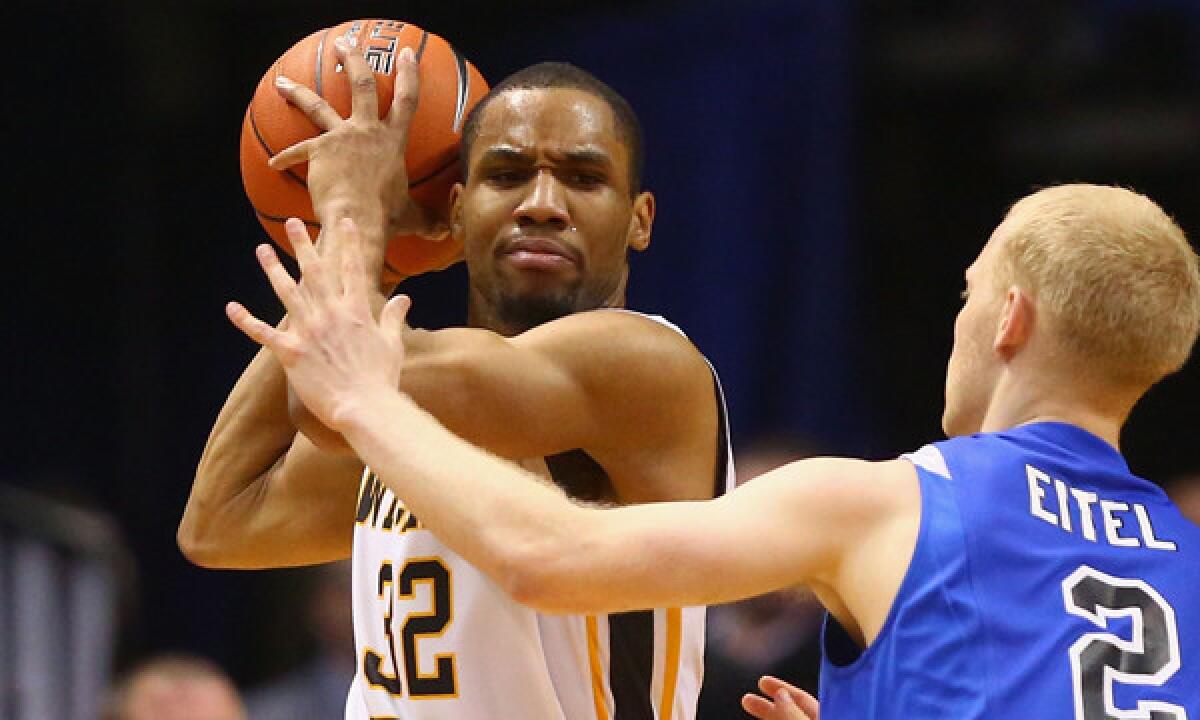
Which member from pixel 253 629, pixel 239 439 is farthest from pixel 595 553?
pixel 253 629

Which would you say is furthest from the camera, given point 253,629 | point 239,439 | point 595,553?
point 253,629

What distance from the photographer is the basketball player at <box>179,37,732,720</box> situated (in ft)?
11.3

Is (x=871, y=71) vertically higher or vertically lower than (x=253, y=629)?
higher

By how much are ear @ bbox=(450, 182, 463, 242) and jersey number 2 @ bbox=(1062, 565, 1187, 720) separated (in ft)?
5.42

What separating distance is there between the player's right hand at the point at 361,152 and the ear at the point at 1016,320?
1.20 meters

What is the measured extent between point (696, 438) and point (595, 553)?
3.47ft

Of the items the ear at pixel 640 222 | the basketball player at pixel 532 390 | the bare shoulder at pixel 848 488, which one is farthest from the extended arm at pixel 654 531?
the ear at pixel 640 222

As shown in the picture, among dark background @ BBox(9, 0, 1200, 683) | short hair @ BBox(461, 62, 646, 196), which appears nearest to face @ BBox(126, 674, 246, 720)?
dark background @ BBox(9, 0, 1200, 683)

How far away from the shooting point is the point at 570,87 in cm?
389

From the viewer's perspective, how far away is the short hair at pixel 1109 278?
285cm

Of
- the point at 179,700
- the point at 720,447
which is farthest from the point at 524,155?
the point at 179,700

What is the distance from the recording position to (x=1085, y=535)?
2783 millimetres

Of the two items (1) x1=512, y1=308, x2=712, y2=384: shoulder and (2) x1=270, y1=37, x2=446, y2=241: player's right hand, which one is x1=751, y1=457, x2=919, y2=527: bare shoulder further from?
(2) x1=270, y1=37, x2=446, y2=241: player's right hand

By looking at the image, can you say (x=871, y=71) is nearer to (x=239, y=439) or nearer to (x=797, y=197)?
(x=797, y=197)
